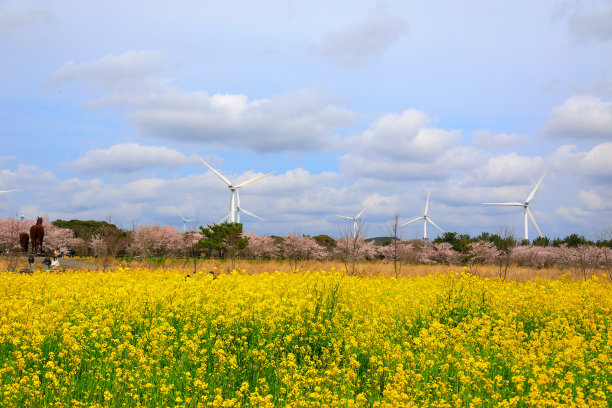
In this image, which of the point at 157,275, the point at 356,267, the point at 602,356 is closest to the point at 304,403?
the point at 602,356

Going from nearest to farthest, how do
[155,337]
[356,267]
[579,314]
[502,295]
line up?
1. [155,337]
2. [579,314]
3. [502,295]
4. [356,267]

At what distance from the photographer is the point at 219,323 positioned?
331 inches

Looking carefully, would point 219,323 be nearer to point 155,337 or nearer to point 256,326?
point 256,326

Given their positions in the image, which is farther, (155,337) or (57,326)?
(57,326)

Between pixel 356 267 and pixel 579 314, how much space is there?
16682 mm

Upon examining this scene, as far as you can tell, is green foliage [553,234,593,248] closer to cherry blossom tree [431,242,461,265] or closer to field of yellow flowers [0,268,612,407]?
cherry blossom tree [431,242,461,265]

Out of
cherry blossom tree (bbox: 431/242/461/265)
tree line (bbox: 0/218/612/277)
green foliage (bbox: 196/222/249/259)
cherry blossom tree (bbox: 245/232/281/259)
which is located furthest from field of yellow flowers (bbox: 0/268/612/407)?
cherry blossom tree (bbox: 245/232/281/259)

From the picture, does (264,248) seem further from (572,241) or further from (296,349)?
(296,349)

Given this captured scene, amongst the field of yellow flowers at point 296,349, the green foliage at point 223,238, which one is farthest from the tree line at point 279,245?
the field of yellow flowers at point 296,349

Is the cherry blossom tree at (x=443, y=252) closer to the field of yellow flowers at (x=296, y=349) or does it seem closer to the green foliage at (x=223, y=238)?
the green foliage at (x=223, y=238)

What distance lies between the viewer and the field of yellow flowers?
19.7ft

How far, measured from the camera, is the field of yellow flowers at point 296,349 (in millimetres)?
6008

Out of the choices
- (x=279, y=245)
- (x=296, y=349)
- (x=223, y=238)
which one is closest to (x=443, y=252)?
(x=279, y=245)

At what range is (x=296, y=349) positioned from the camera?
7887mm
